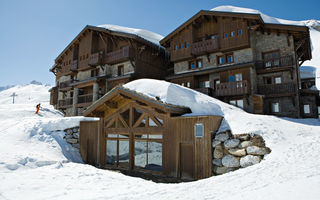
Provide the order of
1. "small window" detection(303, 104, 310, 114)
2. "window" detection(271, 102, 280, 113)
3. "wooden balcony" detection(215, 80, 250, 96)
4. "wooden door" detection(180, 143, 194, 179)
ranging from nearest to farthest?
"wooden door" detection(180, 143, 194, 179) < "wooden balcony" detection(215, 80, 250, 96) < "window" detection(271, 102, 280, 113) < "small window" detection(303, 104, 310, 114)

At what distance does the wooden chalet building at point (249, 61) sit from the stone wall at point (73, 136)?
1174 cm

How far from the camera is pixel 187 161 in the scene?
9.62 metres

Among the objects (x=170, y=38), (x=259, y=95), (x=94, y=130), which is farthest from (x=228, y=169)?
(x=170, y=38)

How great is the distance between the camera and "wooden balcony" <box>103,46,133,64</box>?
24.8 metres

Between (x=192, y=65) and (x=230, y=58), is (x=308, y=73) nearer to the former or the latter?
(x=230, y=58)

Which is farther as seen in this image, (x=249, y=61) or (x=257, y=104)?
(x=249, y=61)

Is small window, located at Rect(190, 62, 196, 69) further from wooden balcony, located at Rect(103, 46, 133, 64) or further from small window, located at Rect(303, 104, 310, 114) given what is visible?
small window, located at Rect(303, 104, 310, 114)

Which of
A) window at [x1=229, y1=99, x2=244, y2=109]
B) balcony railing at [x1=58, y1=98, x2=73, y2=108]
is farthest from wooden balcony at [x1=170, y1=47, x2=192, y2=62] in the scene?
balcony railing at [x1=58, y1=98, x2=73, y2=108]

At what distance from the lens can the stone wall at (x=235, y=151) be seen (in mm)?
8367

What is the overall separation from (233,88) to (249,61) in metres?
3.11

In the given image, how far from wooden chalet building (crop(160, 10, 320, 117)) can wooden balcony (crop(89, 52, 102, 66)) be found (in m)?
10.4

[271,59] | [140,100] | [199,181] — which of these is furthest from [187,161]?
[271,59]

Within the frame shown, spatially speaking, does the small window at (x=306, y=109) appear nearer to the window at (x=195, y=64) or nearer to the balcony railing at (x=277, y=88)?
the balcony railing at (x=277, y=88)

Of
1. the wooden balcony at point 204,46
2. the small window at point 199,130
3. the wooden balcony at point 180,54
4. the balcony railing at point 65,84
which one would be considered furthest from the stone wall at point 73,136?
the balcony railing at point 65,84
